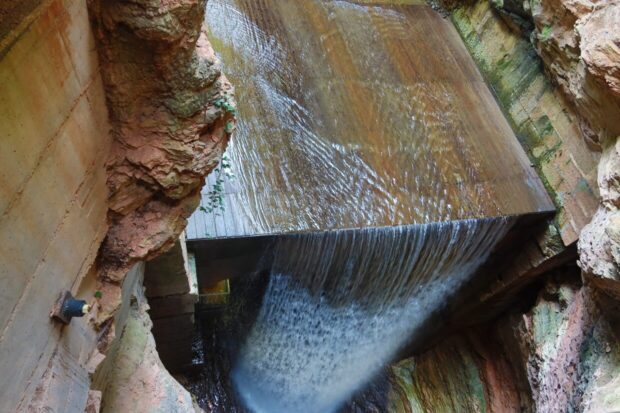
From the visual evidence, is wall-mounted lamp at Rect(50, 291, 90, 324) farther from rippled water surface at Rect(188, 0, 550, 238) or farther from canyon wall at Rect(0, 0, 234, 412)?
rippled water surface at Rect(188, 0, 550, 238)

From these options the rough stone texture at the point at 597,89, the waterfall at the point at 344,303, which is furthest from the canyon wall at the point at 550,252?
the waterfall at the point at 344,303

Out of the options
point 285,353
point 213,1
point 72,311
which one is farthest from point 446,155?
point 72,311

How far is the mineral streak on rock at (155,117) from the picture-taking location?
6.97ft

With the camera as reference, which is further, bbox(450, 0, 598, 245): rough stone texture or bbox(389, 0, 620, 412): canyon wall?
bbox(450, 0, 598, 245): rough stone texture

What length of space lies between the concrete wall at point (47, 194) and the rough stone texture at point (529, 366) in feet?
10.5

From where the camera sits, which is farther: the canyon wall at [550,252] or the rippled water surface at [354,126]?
the rippled water surface at [354,126]

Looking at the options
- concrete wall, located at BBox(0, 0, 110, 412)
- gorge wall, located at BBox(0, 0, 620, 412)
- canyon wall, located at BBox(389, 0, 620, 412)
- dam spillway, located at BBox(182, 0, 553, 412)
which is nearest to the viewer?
concrete wall, located at BBox(0, 0, 110, 412)

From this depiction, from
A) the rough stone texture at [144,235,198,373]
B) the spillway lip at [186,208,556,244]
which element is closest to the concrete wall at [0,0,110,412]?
the rough stone texture at [144,235,198,373]

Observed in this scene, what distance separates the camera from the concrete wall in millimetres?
1628

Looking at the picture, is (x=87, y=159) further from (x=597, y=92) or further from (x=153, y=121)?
(x=597, y=92)

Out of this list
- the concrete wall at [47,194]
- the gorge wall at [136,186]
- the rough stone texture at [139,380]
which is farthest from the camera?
the rough stone texture at [139,380]

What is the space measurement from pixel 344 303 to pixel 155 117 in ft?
10.1

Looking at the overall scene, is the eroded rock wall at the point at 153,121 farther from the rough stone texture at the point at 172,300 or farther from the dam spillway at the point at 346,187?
the dam spillway at the point at 346,187

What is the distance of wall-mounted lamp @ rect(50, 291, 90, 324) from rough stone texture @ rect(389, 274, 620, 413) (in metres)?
3.16
